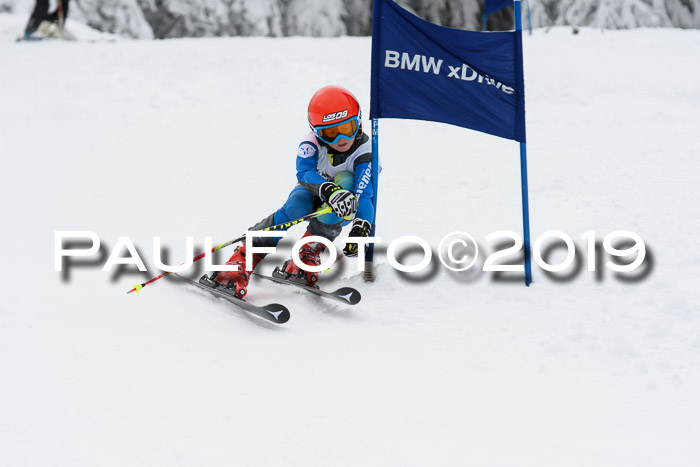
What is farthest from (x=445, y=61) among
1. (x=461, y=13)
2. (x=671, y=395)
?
(x=461, y=13)

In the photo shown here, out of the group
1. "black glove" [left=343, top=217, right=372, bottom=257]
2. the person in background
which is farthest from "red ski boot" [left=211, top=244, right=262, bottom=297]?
the person in background

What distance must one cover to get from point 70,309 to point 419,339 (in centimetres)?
230

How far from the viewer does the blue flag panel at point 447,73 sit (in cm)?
470

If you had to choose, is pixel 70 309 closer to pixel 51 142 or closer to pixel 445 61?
pixel 445 61

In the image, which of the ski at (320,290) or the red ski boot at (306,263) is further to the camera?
the red ski boot at (306,263)

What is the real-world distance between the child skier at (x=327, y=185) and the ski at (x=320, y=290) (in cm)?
4

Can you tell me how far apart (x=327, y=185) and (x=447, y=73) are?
1.11 m

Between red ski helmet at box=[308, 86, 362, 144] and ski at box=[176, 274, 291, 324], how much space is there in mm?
1293

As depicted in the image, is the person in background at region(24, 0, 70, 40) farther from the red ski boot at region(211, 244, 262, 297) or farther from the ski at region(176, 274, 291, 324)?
the red ski boot at region(211, 244, 262, 297)

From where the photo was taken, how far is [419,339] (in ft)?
13.4

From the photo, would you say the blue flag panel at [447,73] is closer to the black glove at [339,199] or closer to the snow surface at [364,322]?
the black glove at [339,199]

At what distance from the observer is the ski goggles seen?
488 cm

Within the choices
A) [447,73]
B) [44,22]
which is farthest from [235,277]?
[44,22]

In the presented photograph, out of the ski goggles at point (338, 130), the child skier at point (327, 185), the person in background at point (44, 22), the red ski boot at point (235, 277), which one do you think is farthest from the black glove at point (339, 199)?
the person in background at point (44, 22)
